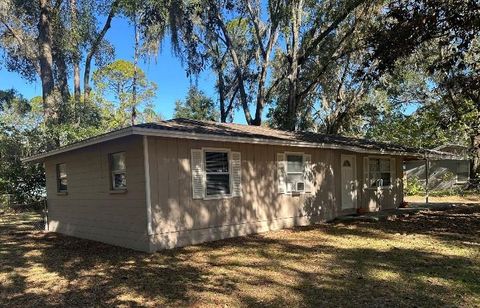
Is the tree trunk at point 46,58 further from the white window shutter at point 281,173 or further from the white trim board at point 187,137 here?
the white window shutter at point 281,173

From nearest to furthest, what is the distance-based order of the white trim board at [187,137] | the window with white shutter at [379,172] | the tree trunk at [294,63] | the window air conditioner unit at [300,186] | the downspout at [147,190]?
the white trim board at [187,137] → the downspout at [147,190] → the window air conditioner unit at [300,186] → the window with white shutter at [379,172] → the tree trunk at [294,63]

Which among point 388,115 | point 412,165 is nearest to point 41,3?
point 388,115

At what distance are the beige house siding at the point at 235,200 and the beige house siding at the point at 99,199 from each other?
1.43 ft

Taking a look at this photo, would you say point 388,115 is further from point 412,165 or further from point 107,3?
point 107,3

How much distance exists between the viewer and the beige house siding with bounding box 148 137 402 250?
931 centimetres

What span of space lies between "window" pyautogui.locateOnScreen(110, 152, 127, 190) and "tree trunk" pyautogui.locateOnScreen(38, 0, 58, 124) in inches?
466

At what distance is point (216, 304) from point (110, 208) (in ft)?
19.4

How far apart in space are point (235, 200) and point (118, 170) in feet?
10.2

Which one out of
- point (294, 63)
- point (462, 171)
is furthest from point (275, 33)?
point (462, 171)

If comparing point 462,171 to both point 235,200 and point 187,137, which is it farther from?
point 187,137

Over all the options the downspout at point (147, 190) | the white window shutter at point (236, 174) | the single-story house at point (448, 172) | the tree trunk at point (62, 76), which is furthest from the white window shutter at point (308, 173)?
the single-story house at point (448, 172)

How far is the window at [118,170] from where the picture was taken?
1000 centimetres

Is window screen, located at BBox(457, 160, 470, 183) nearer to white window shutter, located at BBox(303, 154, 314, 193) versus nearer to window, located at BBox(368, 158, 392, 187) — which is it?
window, located at BBox(368, 158, 392, 187)

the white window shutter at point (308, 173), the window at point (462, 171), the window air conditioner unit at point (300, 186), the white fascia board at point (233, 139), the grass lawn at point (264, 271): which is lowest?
the grass lawn at point (264, 271)
